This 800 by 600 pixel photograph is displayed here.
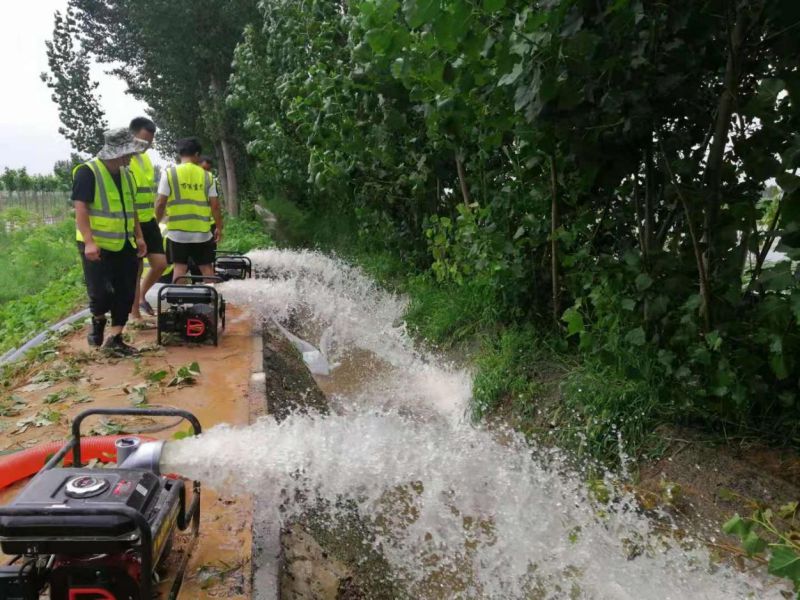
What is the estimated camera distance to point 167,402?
4422 millimetres

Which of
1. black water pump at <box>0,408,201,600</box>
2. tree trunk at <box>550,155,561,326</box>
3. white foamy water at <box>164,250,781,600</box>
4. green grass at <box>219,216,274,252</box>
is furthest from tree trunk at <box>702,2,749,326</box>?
green grass at <box>219,216,274,252</box>

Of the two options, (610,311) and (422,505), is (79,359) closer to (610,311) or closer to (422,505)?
(422,505)

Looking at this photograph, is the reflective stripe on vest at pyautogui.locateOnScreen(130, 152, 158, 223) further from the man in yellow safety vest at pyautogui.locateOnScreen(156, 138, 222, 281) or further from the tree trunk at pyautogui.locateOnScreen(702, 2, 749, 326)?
the tree trunk at pyautogui.locateOnScreen(702, 2, 749, 326)

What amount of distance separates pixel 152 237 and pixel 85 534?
4.76 meters

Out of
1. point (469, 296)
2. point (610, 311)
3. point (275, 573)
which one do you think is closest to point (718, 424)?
point (610, 311)

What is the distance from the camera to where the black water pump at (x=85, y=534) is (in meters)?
1.99

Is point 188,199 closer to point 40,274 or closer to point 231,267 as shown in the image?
point 231,267

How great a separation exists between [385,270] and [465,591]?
20.7 feet

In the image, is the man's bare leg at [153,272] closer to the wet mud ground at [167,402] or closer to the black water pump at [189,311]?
the wet mud ground at [167,402]

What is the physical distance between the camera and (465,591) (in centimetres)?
340

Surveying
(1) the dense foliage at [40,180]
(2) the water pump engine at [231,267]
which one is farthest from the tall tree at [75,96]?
(2) the water pump engine at [231,267]

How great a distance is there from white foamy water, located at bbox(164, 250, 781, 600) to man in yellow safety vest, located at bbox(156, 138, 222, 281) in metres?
3.19

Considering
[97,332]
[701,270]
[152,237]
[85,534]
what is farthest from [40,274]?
[701,270]

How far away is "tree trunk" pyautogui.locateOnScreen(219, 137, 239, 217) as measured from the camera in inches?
774
